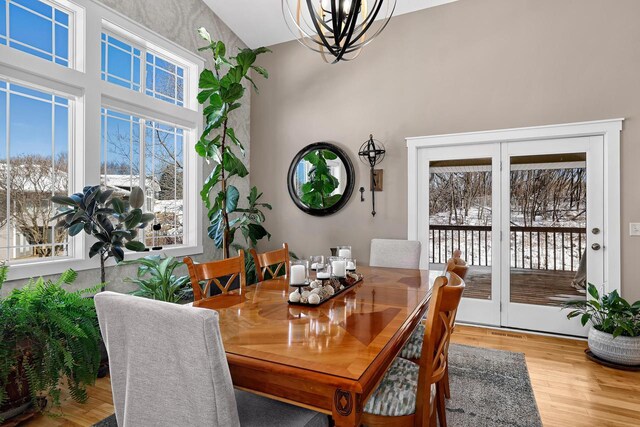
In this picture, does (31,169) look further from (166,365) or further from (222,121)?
(166,365)

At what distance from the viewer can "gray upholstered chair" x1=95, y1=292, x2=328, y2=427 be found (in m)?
0.99

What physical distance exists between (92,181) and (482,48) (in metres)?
4.06

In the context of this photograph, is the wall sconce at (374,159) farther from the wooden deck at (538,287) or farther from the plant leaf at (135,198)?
the plant leaf at (135,198)

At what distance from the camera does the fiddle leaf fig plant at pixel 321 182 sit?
4387 millimetres

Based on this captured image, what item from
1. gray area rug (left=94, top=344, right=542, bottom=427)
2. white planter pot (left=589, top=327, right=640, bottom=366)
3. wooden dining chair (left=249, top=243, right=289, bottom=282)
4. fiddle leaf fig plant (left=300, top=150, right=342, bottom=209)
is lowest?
gray area rug (left=94, top=344, right=542, bottom=427)

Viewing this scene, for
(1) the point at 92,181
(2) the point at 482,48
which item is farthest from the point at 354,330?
(2) the point at 482,48

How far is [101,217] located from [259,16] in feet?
10.2

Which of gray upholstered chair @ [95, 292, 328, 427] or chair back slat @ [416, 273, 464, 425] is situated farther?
chair back slat @ [416, 273, 464, 425]

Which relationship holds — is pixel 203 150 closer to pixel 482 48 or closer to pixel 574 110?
pixel 482 48

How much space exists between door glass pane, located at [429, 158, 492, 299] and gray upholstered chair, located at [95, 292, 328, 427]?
3.16m

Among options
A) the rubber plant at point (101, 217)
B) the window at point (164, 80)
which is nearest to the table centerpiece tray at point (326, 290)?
the rubber plant at point (101, 217)

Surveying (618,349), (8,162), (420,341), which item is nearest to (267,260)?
(420,341)

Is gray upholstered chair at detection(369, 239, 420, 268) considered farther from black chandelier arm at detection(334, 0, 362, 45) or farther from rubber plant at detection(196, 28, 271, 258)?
black chandelier arm at detection(334, 0, 362, 45)

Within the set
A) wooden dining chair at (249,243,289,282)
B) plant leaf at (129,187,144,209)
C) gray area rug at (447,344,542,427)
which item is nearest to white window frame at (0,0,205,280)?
plant leaf at (129,187,144,209)
